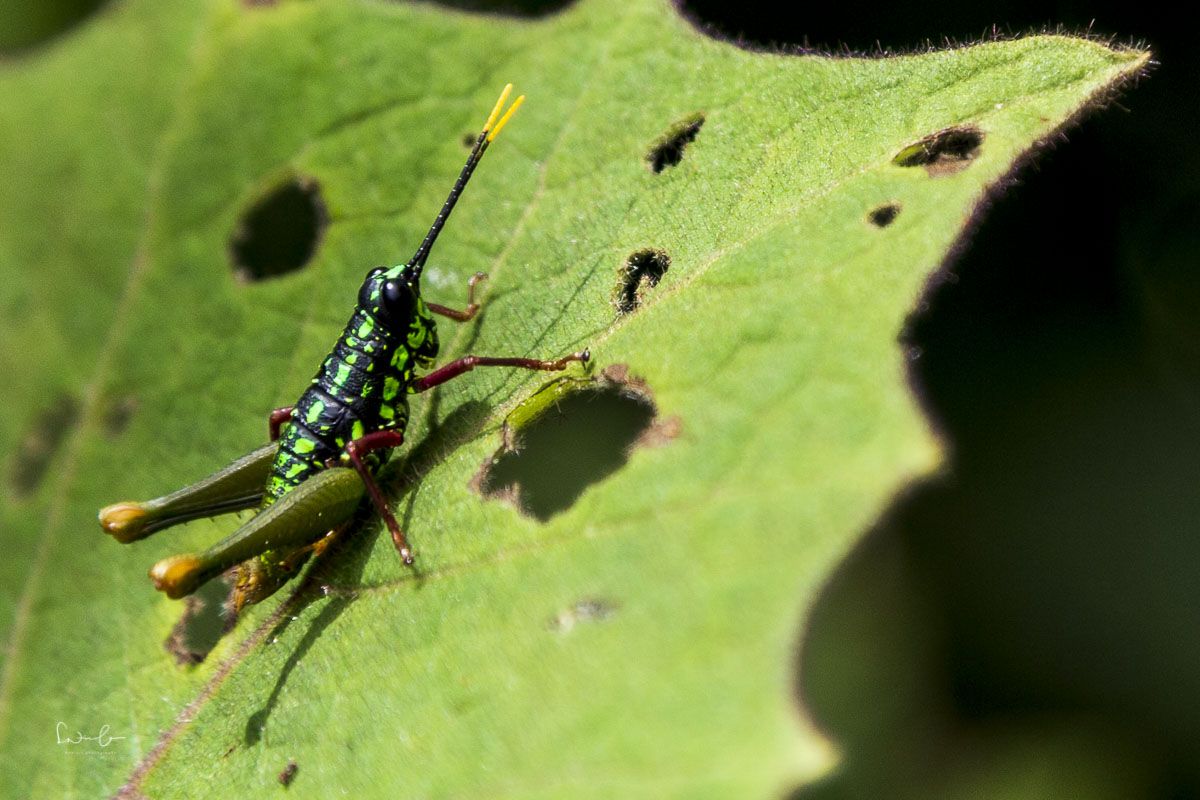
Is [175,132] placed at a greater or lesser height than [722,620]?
lesser

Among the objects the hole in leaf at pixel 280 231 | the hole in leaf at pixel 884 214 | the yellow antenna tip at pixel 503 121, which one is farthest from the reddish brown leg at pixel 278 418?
the hole in leaf at pixel 884 214

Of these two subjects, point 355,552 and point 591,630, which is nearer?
point 591,630

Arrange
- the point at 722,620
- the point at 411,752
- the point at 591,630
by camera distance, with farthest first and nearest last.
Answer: the point at 411,752
the point at 591,630
the point at 722,620

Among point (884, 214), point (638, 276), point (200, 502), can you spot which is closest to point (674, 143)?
point (638, 276)

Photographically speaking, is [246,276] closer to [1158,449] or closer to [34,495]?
[34,495]

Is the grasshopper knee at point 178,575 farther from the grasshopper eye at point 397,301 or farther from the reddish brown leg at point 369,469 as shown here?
the grasshopper eye at point 397,301

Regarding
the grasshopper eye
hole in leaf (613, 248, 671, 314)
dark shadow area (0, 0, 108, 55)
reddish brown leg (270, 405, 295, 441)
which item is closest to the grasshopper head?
the grasshopper eye

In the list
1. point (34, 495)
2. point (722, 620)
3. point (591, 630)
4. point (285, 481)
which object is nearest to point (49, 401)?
point (34, 495)
